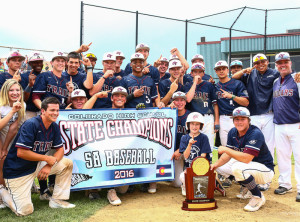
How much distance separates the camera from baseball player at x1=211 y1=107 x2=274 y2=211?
443cm

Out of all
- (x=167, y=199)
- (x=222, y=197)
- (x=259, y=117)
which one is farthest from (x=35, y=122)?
(x=259, y=117)

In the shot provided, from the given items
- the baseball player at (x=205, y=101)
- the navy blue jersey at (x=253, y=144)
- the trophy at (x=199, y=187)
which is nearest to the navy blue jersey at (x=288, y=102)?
the navy blue jersey at (x=253, y=144)

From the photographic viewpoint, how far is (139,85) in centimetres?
555

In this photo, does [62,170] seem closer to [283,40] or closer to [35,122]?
[35,122]

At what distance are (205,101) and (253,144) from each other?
176cm

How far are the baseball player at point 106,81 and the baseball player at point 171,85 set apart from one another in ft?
3.18

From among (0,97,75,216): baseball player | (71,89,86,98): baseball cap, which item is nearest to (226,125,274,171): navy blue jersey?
(71,89,86,98): baseball cap

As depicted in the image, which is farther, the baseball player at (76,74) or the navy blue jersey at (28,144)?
the baseball player at (76,74)

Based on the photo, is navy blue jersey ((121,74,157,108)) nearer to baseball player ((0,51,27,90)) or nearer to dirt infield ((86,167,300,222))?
dirt infield ((86,167,300,222))

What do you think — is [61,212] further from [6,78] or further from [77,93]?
[6,78]

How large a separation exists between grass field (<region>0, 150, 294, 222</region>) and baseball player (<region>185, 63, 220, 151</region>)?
8.52ft

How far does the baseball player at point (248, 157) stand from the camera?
4.43m

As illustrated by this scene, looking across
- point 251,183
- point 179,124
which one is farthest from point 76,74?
point 251,183

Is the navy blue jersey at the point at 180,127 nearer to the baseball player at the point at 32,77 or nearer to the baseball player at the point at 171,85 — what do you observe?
the baseball player at the point at 171,85
